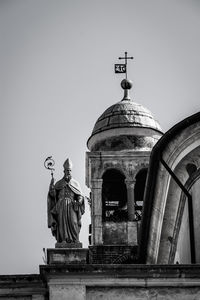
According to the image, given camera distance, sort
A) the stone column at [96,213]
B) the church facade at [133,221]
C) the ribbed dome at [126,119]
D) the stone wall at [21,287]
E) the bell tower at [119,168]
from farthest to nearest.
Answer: the ribbed dome at [126,119]
the bell tower at [119,168]
the stone column at [96,213]
the stone wall at [21,287]
the church facade at [133,221]

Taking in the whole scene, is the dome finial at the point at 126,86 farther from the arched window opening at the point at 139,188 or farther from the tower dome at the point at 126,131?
the arched window opening at the point at 139,188

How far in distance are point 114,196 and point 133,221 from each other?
5.96 ft

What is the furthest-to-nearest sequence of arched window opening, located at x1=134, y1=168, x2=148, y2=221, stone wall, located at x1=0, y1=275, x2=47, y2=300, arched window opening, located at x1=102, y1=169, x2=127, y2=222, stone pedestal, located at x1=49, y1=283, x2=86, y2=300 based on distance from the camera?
1. arched window opening, located at x1=134, y1=168, x2=148, y2=221
2. arched window opening, located at x1=102, y1=169, x2=127, y2=222
3. stone wall, located at x1=0, y1=275, x2=47, y2=300
4. stone pedestal, located at x1=49, y1=283, x2=86, y2=300

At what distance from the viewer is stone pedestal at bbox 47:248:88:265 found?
32.4 metres

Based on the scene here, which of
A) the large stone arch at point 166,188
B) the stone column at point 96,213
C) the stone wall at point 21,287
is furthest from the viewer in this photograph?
the stone column at point 96,213

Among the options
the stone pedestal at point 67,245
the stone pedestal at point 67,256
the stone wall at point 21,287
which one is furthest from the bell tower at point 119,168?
the stone wall at point 21,287

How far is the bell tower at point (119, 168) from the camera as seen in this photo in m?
45.6

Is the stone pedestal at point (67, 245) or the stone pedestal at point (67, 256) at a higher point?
the stone pedestal at point (67, 245)

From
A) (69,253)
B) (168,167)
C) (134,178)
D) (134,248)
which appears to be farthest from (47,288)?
(134,178)

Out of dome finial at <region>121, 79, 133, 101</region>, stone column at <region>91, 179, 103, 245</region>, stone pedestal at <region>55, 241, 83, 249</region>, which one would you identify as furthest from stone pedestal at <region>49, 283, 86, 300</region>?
dome finial at <region>121, 79, 133, 101</region>

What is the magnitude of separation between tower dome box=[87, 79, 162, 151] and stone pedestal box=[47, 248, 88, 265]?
567 inches

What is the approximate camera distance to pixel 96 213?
45.4 metres

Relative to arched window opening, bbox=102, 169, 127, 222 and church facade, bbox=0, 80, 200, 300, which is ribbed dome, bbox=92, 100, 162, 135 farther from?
arched window opening, bbox=102, 169, 127, 222

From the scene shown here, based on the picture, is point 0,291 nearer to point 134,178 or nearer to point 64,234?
point 64,234
